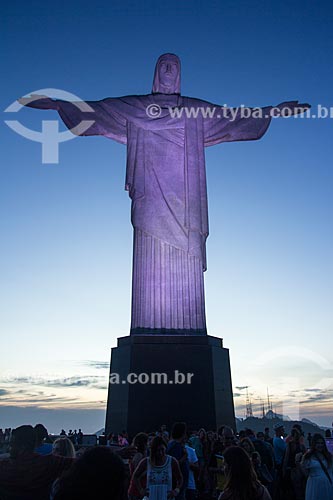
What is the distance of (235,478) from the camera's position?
3248 millimetres

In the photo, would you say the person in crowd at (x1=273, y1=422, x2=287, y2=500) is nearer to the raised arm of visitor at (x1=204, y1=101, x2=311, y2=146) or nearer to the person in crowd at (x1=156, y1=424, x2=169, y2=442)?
the person in crowd at (x1=156, y1=424, x2=169, y2=442)

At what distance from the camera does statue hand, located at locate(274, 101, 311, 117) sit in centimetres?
1391

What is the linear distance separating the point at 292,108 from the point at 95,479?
13.7 m

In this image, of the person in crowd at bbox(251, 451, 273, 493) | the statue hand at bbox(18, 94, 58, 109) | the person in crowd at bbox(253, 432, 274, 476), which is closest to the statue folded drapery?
the statue hand at bbox(18, 94, 58, 109)

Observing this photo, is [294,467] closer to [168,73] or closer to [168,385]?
[168,385]

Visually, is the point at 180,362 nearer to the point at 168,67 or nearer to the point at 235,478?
the point at 235,478

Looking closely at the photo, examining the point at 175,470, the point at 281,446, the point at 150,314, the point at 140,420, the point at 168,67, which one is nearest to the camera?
the point at 175,470

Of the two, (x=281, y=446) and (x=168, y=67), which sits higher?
(x=168, y=67)

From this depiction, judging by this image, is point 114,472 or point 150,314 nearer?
point 114,472

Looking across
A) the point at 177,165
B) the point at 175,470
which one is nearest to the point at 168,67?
the point at 177,165

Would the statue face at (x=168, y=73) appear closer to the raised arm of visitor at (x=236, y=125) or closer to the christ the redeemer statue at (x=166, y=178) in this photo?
the christ the redeemer statue at (x=166, y=178)

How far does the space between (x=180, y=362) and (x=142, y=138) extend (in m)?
6.94

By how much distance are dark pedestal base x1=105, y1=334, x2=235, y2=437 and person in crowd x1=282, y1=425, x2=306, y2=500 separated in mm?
4300

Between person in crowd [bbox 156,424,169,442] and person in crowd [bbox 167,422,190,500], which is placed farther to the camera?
person in crowd [bbox 156,424,169,442]
